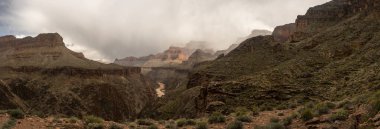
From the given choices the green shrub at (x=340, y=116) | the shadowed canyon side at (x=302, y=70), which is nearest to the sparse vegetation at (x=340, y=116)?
the green shrub at (x=340, y=116)

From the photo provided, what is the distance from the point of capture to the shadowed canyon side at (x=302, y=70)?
48.6 metres

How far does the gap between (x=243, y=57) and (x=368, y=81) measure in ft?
111

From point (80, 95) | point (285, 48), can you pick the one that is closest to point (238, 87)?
point (285, 48)

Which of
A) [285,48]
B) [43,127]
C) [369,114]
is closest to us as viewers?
[369,114]

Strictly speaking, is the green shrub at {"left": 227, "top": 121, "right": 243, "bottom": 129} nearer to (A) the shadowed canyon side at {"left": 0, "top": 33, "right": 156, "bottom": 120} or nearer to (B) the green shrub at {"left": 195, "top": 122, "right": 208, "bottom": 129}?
(B) the green shrub at {"left": 195, "top": 122, "right": 208, "bottom": 129}

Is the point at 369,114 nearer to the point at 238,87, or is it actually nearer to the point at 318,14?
the point at 238,87

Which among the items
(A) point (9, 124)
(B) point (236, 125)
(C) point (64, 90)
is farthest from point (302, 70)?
(C) point (64, 90)

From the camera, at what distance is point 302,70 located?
188 feet

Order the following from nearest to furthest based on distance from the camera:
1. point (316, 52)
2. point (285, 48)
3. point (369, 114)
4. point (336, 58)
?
point (369, 114) < point (336, 58) < point (316, 52) < point (285, 48)

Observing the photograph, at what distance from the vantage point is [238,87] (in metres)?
54.4

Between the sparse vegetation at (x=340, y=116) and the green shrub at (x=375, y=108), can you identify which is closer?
the green shrub at (x=375, y=108)

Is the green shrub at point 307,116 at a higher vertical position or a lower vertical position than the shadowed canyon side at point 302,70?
lower

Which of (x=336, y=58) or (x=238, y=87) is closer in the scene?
(x=238, y=87)

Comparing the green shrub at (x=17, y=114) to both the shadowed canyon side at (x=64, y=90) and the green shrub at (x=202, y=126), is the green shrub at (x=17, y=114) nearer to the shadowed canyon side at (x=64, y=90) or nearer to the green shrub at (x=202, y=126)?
the green shrub at (x=202, y=126)
